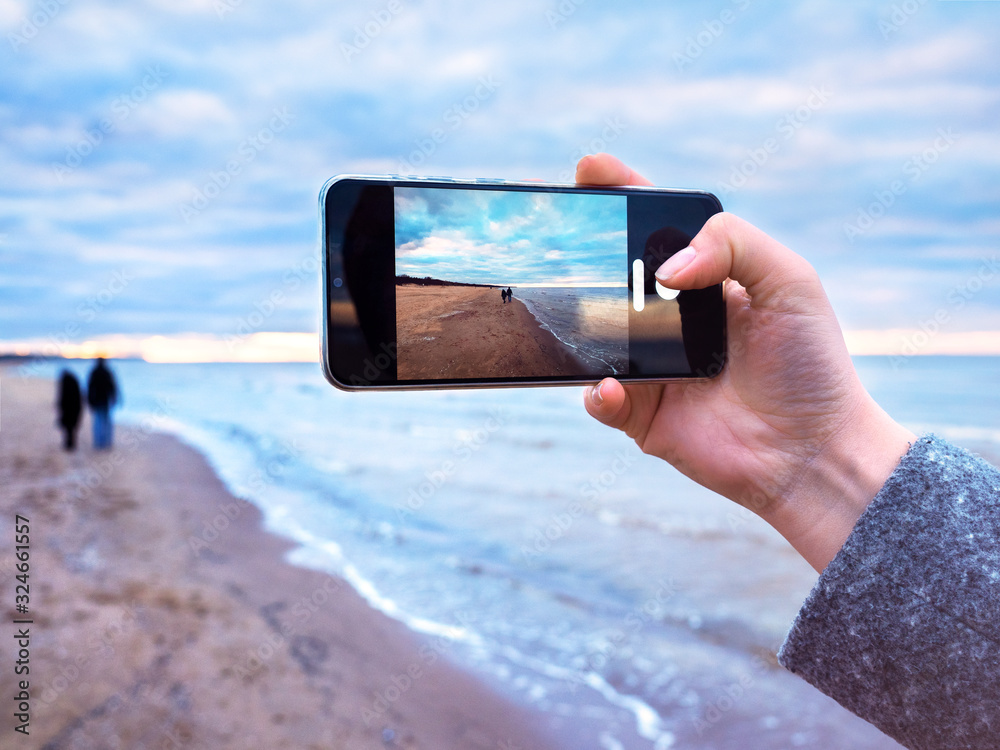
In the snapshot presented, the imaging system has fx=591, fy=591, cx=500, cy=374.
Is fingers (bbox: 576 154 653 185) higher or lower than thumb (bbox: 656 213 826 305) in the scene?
higher

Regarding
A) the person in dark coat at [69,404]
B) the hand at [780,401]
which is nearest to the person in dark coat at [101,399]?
the person in dark coat at [69,404]

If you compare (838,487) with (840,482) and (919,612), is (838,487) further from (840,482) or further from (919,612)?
(919,612)

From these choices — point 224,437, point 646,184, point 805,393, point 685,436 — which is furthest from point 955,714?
point 224,437

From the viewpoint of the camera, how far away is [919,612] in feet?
4.34

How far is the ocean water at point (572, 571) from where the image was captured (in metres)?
4.58

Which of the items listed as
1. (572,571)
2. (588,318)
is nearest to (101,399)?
(572,571)

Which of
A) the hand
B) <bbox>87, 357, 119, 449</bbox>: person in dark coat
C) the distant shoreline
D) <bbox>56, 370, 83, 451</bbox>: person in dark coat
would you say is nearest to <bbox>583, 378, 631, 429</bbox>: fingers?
the hand

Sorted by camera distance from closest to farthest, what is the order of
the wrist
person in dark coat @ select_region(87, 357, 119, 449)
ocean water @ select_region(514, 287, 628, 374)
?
the wrist
ocean water @ select_region(514, 287, 628, 374)
person in dark coat @ select_region(87, 357, 119, 449)

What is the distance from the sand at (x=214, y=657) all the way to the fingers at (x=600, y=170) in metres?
3.71

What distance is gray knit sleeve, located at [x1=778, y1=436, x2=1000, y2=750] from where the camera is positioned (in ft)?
4.12

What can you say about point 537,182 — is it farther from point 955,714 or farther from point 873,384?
point 873,384

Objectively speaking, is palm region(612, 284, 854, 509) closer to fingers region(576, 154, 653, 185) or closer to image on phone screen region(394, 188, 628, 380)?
image on phone screen region(394, 188, 628, 380)

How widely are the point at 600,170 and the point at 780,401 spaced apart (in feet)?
3.46

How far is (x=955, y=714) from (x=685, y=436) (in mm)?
1204
